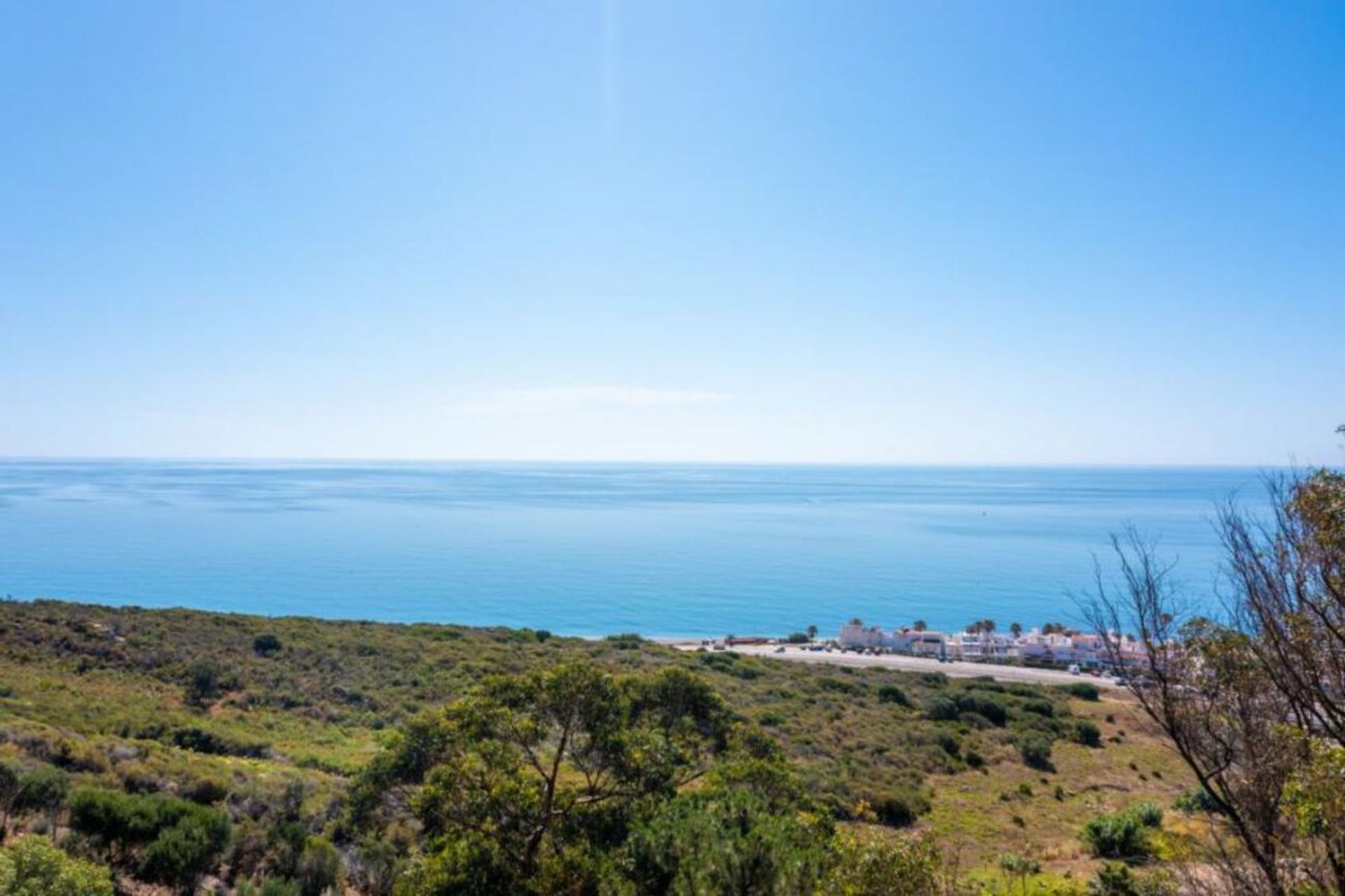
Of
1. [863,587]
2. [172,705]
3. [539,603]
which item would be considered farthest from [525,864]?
[863,587]

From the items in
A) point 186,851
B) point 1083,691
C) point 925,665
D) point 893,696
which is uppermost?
point 186,851

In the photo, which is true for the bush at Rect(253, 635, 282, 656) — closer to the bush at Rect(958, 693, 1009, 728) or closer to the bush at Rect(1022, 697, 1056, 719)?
the bush at Rect(958, 693, 1009, 728)

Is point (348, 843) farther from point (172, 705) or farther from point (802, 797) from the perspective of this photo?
point (172, 705)

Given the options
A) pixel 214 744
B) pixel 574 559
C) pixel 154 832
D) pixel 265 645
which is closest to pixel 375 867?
pixel 154 832

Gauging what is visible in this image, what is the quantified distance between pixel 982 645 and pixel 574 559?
44.2 metres

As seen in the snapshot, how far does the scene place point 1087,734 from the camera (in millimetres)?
23250

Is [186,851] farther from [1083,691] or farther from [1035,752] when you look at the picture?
[1083,691]

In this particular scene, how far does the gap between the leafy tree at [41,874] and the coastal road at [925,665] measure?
1355 inches

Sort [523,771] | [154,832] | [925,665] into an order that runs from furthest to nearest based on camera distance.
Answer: [925,665], [154,832], [523,771]

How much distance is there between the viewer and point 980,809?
15.7 meters

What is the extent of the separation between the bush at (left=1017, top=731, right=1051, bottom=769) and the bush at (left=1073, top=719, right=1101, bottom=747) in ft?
8.23

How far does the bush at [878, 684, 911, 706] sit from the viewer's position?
26781 millimetres

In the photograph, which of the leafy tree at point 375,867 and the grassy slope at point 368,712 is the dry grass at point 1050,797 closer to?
the grassy slope at point 368,712

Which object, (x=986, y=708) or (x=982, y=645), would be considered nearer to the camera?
(x=986, y=708)
